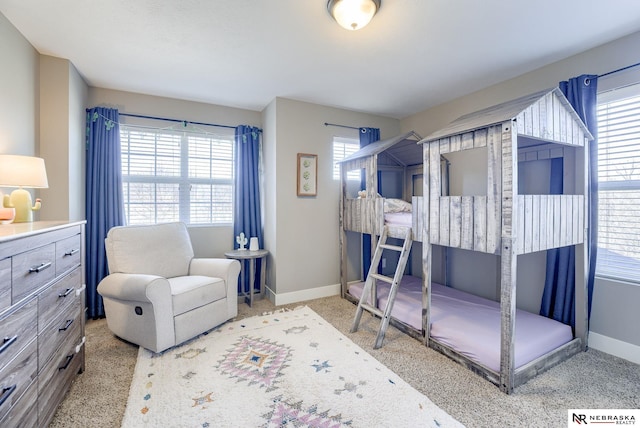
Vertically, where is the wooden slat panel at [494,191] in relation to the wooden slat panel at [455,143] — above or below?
below

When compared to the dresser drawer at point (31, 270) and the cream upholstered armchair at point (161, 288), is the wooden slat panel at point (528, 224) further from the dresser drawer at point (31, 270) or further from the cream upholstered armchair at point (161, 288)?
the dresser drawer at point (31, 270)

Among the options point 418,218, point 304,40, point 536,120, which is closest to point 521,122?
point 536,120

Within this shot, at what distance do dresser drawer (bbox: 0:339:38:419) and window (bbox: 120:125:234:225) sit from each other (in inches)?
85.4

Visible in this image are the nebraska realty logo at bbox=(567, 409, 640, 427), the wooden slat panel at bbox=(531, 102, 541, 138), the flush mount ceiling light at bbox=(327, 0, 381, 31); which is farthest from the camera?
the wooden slat panel at bbox=(531, 102, 541, 138)

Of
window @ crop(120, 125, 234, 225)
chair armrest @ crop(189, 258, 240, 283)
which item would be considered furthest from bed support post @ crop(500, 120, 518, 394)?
window @ crop(120, 125, 234, 225)

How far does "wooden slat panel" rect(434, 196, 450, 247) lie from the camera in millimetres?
2209

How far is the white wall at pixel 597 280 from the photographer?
7.03ft

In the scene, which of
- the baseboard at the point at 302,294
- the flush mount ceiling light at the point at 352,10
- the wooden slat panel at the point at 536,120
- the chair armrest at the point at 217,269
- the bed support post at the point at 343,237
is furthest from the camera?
the bed support post at the point at 343,237

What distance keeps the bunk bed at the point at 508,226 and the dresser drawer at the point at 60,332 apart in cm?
247

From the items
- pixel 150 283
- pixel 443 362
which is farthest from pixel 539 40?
pixel 150 283

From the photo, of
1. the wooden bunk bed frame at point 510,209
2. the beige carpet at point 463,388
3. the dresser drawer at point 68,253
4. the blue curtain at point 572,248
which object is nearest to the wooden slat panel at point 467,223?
the wooden bunk bed frame at point 510,209

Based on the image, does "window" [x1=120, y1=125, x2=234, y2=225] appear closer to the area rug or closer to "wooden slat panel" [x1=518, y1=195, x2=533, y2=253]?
the area rug

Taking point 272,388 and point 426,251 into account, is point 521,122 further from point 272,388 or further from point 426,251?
point 272,388

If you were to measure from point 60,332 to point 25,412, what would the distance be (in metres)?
0.46
